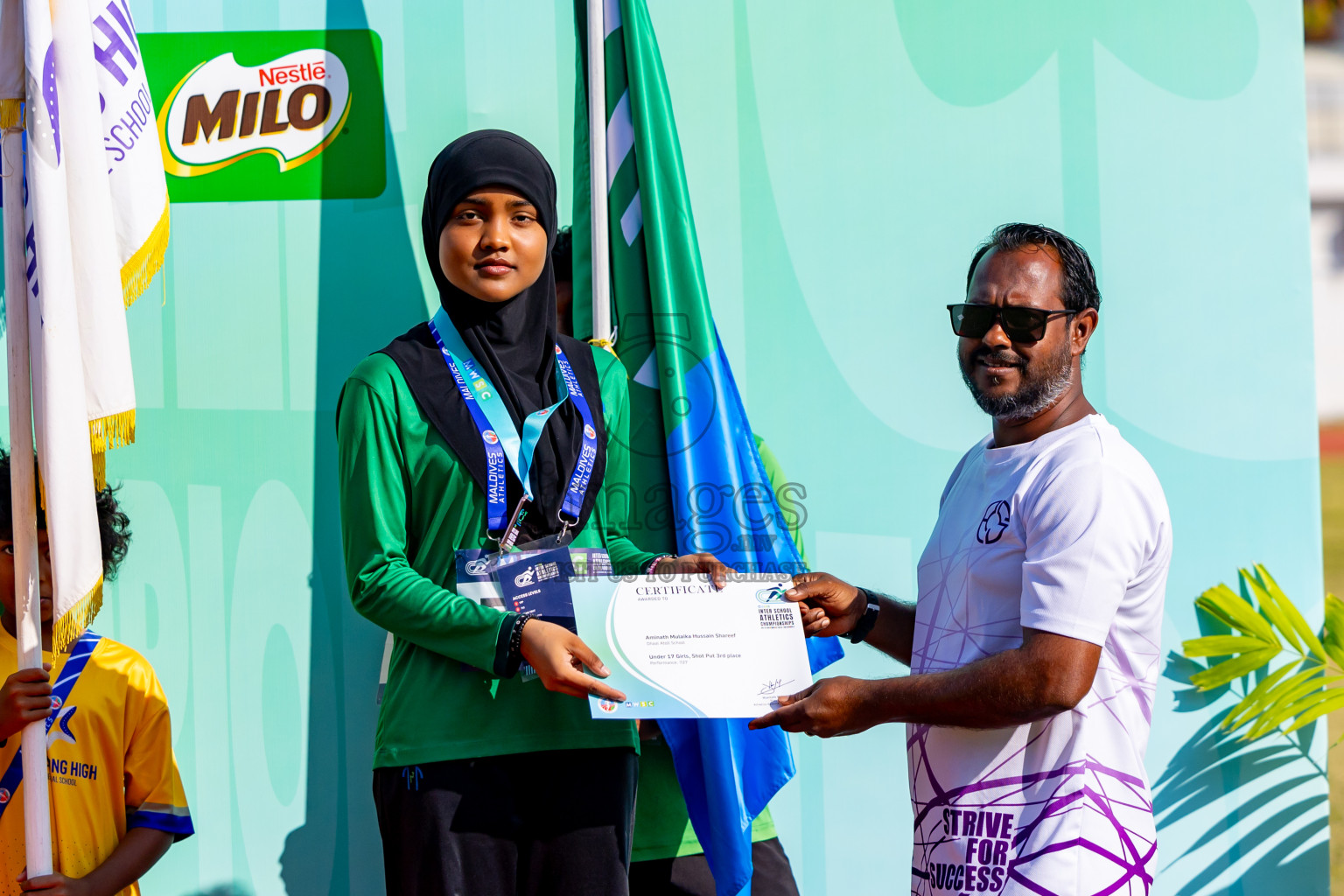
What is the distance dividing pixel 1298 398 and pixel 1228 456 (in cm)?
30

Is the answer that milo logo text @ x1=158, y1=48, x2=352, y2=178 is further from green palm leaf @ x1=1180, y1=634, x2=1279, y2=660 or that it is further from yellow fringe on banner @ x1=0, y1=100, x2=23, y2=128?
green palm leaf @ x1=1180, y1=634, x2=1279, y2=660

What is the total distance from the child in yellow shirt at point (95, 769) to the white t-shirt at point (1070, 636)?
1.72 meters

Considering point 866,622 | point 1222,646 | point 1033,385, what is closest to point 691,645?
point 866,622

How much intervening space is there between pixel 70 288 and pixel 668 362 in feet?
4.73

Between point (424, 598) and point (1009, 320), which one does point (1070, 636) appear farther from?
point (424, 598)

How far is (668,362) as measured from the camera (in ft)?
10.3

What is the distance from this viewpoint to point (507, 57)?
3.56 m

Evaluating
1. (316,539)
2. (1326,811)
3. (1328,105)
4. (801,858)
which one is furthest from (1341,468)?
(316,539)

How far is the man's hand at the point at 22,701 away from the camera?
235 centimetres

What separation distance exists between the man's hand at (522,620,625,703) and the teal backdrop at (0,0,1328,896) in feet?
4.92

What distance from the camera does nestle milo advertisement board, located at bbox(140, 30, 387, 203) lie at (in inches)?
139

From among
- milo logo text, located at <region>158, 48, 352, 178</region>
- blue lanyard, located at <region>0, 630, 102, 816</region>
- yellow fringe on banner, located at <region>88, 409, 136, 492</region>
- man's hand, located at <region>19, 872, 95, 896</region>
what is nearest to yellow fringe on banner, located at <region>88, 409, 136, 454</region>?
yellow fringe on banner, located at <region>88, 409, 136, 492</region>

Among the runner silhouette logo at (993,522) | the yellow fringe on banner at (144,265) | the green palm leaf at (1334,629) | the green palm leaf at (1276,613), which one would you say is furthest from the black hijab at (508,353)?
the green palm leaf at (1334,629)

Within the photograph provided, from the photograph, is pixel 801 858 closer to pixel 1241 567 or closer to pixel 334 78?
pixel 1241 567
